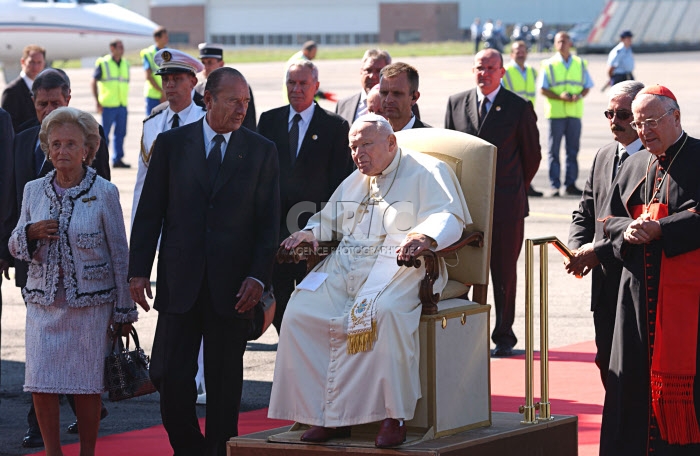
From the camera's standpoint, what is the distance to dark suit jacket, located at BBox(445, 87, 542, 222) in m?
9.07

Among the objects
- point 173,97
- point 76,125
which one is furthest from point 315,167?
point 76,125

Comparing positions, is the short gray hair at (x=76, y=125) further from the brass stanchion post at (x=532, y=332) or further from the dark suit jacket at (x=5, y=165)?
the brass stanchion post at (x=532, y=332)

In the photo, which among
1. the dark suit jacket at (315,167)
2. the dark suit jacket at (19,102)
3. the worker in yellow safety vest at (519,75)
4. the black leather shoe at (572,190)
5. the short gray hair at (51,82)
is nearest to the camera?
the short gray hair at (51,82)

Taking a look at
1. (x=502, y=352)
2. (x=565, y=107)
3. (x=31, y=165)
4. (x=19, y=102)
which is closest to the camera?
(x=31, y=165)

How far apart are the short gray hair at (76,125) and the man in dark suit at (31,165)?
21.2 inches

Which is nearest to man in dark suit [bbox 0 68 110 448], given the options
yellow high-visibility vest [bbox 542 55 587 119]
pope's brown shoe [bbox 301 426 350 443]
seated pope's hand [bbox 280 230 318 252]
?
seated pope's hand [bbox 280 230 318 252]

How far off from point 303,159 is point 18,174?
1.72 metres

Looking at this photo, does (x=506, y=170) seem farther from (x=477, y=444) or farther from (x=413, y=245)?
(x=477, y=444)

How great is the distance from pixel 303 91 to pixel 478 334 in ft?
8.12

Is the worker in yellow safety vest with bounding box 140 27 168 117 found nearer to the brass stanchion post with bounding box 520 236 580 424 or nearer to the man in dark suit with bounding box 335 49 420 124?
the man in dark suit with bounding box 335 49 420 124

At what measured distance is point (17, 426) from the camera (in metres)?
7.48

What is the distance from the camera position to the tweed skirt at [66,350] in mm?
6195

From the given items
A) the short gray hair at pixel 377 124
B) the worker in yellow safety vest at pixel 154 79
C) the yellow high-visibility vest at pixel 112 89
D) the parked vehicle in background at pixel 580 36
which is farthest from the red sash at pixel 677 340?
the parked vehicle in background at pixel 580 36

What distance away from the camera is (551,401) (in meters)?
7.66
